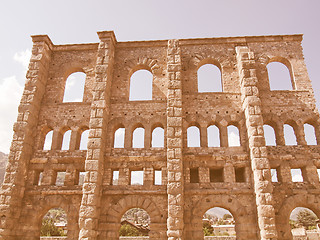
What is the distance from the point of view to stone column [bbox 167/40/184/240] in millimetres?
10484

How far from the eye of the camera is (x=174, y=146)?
11.7 m

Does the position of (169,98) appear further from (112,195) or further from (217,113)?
(112,195)

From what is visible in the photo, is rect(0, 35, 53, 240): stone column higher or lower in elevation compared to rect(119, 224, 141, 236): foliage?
higher

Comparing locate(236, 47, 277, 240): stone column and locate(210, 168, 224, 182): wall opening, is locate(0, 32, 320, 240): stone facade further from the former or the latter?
locate(210, 168, 224, 182): wall opening

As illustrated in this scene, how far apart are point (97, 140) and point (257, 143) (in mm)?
6879

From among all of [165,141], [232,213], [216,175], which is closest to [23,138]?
[165,141]

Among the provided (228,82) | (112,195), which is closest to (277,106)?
(228,82)

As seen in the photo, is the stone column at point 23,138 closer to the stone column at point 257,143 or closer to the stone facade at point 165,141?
the stone facade at point 165,141

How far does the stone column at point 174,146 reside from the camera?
10484 millimetres

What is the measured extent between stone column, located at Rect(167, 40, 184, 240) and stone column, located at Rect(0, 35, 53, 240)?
21.3ft

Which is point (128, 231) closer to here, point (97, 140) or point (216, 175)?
point (216, 175)

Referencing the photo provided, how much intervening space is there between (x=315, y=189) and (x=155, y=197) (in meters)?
6.64

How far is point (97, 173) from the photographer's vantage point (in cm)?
1135

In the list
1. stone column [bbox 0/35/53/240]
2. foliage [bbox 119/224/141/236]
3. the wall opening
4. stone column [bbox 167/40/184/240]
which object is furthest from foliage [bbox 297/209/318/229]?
stone column [bbox 0/35/53/240]
